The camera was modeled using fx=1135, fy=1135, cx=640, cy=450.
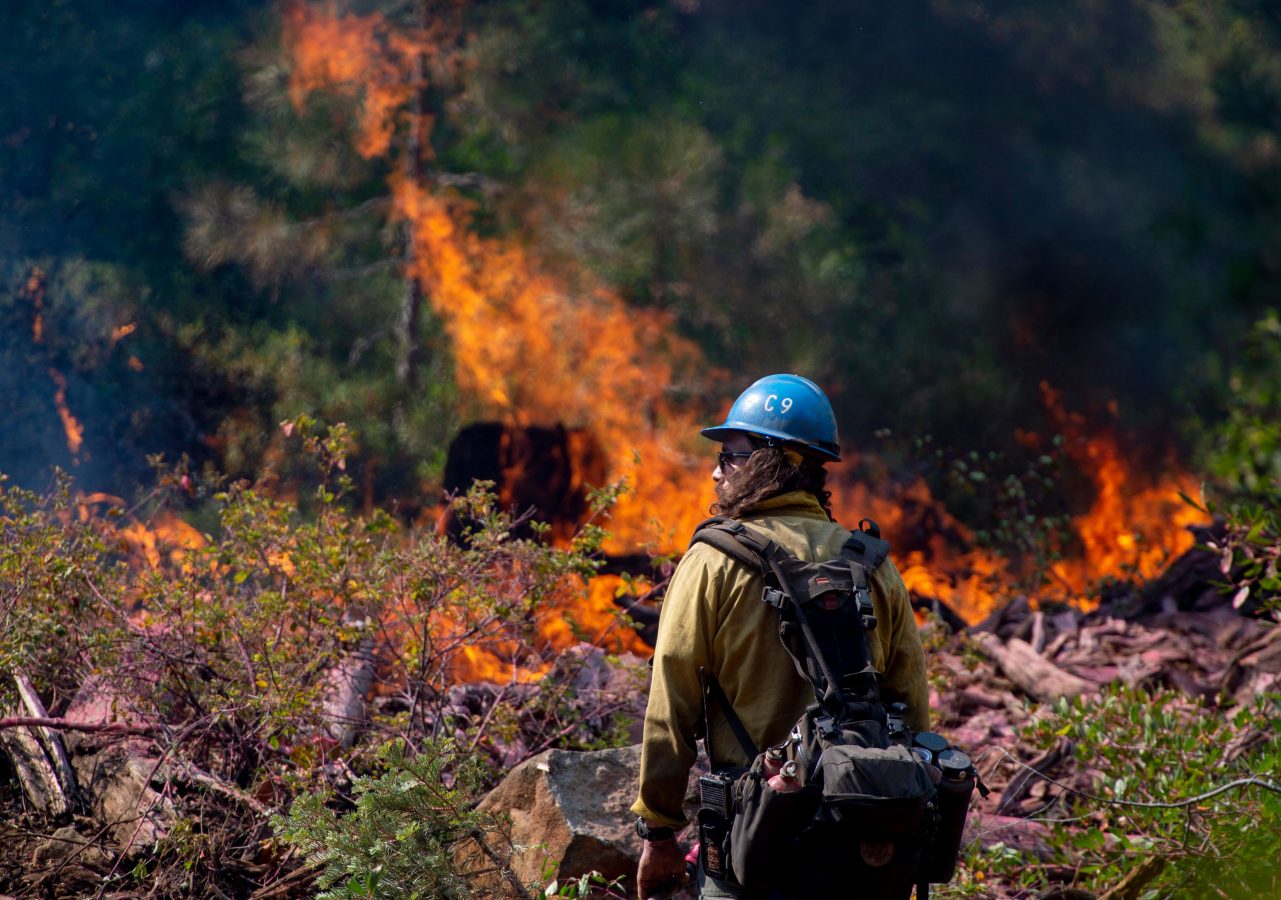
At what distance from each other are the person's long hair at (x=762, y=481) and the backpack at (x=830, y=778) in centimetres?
16

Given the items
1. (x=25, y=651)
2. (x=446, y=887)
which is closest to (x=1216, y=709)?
(x=446, y=887)

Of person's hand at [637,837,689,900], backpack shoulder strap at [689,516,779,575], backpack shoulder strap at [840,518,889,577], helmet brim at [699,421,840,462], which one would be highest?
helmet brim at [699,421,840,462]

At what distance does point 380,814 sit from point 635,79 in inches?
345

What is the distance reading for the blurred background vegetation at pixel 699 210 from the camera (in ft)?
34.2

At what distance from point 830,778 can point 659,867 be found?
648mm

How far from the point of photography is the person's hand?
9.94ft

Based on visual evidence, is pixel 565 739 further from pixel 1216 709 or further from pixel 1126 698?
pixel 1216 709

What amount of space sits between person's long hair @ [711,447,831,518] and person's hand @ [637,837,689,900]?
3.01 ft

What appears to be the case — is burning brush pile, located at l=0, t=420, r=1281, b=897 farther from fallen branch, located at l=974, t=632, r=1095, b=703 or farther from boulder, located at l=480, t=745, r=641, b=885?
fallen branch, located at l=974, t=632, r=1095, b=703

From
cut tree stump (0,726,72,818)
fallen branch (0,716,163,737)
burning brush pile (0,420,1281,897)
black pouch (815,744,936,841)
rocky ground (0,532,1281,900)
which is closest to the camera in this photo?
black pouch (815,744,936,841)

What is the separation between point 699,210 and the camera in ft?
34.4

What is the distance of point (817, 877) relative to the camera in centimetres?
274

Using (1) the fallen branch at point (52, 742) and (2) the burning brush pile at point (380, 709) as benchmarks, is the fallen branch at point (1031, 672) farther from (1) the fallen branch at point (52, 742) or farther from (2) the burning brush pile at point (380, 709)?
(1) the fallen branch at point (52, 742)

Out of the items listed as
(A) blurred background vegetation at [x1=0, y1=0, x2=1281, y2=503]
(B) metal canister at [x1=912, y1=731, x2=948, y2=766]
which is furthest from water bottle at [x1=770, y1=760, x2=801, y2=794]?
(A) blurred background vegetation at [x1=0, y1=0, x2=1281, y2=503]
